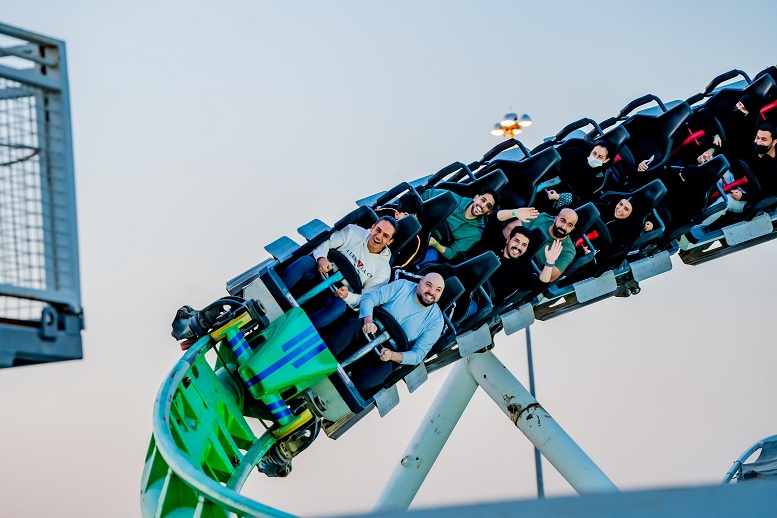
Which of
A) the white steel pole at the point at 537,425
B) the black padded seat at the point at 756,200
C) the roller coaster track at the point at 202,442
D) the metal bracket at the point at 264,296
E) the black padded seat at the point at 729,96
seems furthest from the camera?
the black padded seat at the point at 729,96

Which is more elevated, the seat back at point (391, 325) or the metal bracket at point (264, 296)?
the metal bracket at point (264, 296)

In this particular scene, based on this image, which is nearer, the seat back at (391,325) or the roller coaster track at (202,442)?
the roller coaster track at (202,442)

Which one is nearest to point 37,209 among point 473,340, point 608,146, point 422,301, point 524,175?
point 422,301

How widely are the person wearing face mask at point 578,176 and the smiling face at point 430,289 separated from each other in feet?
5.72

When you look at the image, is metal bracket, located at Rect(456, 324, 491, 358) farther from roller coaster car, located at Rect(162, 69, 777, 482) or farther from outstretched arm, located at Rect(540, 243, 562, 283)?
outstretched arm, located at Rect(540, 243, 562, 283)

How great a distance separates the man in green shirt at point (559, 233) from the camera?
7094mm

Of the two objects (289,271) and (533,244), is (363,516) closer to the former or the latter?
(289,271)

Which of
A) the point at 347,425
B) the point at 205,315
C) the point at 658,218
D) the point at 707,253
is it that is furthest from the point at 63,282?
the point at 707,253

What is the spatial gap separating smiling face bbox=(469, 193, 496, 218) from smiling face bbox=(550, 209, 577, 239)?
0.40 m

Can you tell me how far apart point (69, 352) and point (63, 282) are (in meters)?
0.20

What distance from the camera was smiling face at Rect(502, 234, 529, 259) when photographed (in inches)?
277

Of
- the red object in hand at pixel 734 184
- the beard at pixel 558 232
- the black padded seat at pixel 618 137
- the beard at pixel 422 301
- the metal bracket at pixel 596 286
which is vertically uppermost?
the black padded seat at pixel 618 137

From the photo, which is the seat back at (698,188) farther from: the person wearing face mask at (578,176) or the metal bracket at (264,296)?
the metal bracket at (264,296)

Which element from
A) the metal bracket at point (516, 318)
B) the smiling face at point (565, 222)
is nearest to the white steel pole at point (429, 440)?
the metal bracket at point (516, 318)
